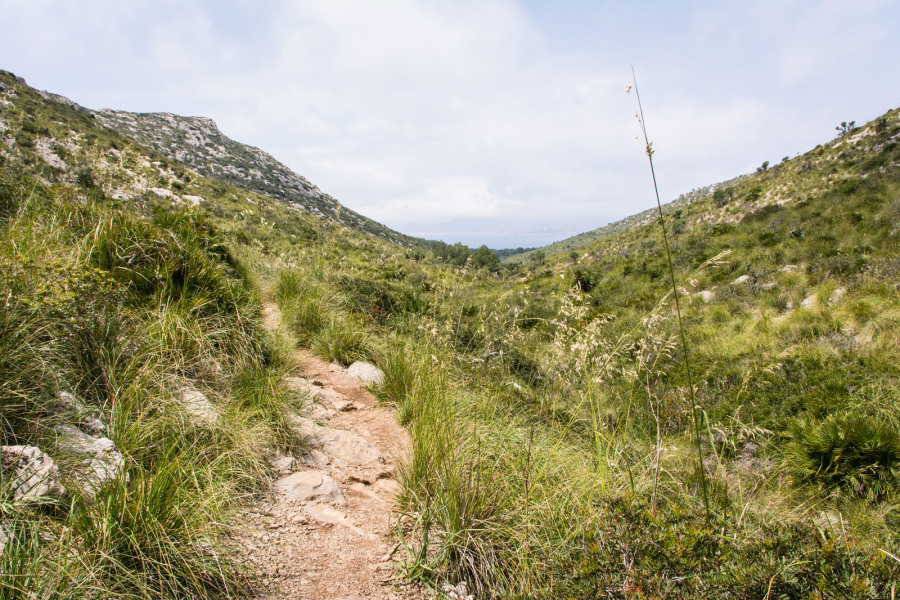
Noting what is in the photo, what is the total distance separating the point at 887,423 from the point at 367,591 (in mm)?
5464

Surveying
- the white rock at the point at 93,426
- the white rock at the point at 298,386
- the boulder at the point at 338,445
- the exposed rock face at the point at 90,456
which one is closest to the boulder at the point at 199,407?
the white rock at the point at 93,426

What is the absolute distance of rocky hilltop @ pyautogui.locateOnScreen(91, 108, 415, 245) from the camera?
49.9m

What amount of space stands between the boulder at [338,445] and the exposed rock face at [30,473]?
1.56m

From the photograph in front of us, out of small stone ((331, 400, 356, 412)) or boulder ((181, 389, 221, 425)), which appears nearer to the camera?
boulder ((181, 389, 221, 425))

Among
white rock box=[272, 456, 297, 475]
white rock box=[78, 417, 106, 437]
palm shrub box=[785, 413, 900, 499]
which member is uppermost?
white rock box=[78, 417, 106, 437]

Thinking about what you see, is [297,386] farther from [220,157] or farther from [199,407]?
[220,157]

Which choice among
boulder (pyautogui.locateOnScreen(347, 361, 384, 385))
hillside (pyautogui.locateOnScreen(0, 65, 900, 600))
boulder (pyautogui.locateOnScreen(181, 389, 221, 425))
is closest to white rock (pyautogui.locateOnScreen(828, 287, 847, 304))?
hillside (pyautogui.locateOnScreen(0, 65, 900, 600))

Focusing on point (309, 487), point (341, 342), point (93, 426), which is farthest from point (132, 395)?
point (341, 342)

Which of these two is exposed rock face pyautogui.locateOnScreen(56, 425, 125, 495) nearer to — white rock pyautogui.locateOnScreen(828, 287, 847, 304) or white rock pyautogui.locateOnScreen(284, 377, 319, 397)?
white rock pyautogui.locateOnScreen(284, 377, 319, 397)

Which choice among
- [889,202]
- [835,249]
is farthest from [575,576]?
[889,202]

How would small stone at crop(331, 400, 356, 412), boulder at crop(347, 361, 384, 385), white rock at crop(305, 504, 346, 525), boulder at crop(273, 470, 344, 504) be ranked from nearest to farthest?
white rock at crop(305, 504, 346, 525)
boulder at crop(273, 470, 344, 504)
small stone at crop(331, 400, 356, 412)
boulder at crop(347, 361, 384, 385)

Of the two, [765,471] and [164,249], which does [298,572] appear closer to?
[164,249]

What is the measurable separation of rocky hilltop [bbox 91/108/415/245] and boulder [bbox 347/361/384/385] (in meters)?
43.1

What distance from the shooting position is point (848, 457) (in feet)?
11.8
